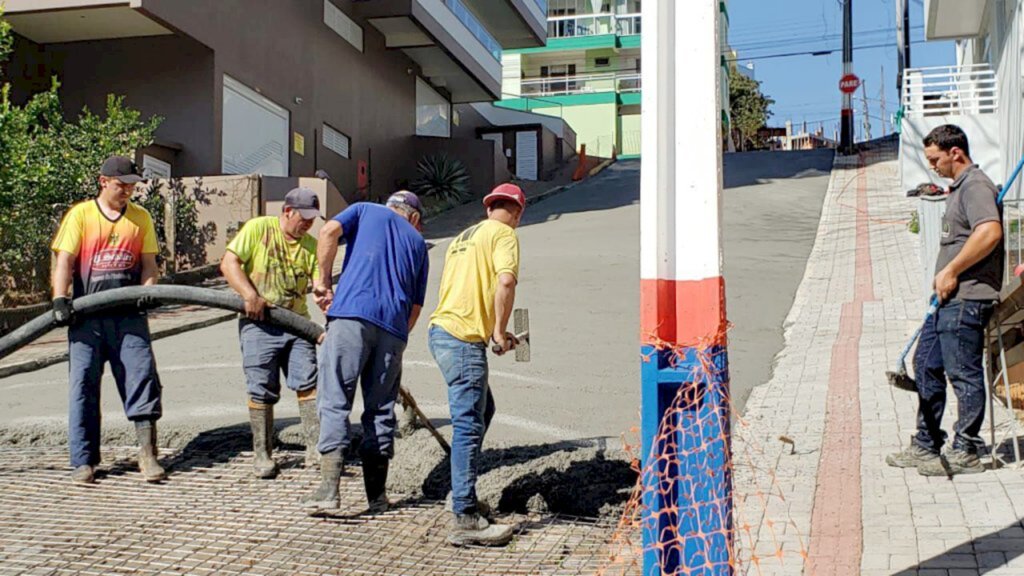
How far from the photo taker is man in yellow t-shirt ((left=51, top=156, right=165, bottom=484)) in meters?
5.80

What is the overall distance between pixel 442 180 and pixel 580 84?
19635 mm

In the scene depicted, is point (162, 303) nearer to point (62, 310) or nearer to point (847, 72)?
point (62, 310)

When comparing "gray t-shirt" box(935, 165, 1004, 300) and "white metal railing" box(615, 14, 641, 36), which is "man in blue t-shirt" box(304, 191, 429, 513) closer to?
"gray t-shirt" box(935, 165, 1004, 300)

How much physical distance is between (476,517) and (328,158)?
63.6 feet

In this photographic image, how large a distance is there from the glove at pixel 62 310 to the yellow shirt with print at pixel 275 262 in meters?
0.91

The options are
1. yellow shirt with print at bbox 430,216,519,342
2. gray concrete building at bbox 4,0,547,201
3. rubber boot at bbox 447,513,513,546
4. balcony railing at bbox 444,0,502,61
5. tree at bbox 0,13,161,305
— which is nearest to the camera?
rubber boot at bbox 447,513,513,546

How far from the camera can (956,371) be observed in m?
5.24

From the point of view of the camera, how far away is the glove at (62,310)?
5586mm

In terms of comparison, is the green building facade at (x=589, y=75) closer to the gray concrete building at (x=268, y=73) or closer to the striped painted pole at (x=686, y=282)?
the gray concrete building at (x=268, y=73)

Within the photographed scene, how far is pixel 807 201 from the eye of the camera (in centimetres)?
2364

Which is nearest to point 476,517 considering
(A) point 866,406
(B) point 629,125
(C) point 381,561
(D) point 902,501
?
(C) point 381,561

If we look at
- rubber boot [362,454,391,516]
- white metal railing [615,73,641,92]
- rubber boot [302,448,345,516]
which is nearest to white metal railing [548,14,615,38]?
white metal railing [615,73,641,92]

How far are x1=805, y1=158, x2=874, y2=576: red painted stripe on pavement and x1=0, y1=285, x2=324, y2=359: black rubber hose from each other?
285cm

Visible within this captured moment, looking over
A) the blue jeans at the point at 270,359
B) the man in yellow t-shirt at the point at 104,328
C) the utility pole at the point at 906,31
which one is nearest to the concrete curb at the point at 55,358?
the man in yellow t-shirt at the point at 104,328
